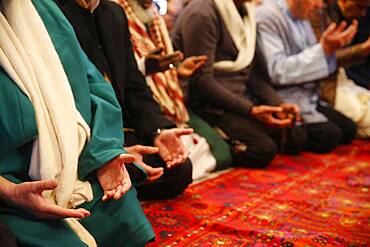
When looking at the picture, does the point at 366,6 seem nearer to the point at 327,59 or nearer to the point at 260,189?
the point at 327,59

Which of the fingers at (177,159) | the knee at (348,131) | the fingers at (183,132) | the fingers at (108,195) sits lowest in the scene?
the knee at (348,131)

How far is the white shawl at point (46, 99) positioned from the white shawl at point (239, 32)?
1448 mm

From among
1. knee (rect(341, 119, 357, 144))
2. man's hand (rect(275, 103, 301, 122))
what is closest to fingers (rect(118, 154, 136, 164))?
man's hand (rect(275, 103, 301, 122))

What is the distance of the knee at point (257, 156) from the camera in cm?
250

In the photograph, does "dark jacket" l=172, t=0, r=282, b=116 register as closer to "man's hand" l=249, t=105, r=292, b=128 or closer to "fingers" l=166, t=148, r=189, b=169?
"man's hand" l=249, t=105, r=292, b=128

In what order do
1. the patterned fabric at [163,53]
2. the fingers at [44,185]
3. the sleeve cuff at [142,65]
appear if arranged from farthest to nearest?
the patterned fabric at [163,53] < the sleeve cuff at [142,65] < the fingers at [44,185]

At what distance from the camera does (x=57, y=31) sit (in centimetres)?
127

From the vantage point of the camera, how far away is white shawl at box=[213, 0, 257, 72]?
2550 mm

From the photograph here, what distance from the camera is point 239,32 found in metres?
2.62

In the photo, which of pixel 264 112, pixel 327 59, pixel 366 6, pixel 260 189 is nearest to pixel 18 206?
pixel 260 189

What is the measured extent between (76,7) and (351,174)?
154cm

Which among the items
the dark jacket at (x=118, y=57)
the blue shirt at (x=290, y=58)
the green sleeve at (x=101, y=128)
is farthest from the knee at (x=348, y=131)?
the green sleeve at (x=101, y=128)

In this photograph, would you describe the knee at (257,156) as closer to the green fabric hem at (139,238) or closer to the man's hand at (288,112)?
the man's hand at (288,112)

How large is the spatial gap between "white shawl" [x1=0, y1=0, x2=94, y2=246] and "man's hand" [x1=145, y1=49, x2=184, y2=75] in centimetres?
73
